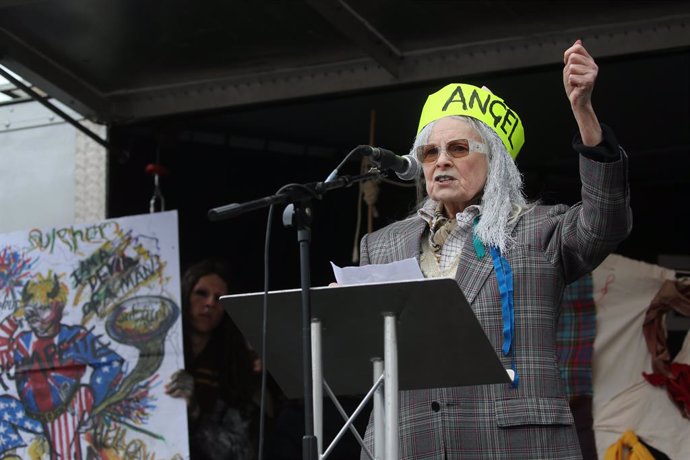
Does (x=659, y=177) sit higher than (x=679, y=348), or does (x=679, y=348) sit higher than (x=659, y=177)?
(x=659, y=177)

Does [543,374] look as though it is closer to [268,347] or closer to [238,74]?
[268,347]

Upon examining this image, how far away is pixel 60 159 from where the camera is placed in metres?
6.39

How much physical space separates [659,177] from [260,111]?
6.96 feet

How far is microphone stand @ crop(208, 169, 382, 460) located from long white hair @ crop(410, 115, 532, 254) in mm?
495

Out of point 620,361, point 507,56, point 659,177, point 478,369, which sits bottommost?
point 478,369

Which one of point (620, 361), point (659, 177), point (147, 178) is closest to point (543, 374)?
point (620, 361)

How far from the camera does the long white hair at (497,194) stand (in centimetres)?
321

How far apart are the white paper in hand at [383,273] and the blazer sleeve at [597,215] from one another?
1.73 ft

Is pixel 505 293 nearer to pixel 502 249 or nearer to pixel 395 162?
pixel 502 249

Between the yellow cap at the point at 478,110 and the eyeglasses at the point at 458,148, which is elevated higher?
the yellow cap at the point at 478,110

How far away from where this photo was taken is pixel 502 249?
3.18 meters

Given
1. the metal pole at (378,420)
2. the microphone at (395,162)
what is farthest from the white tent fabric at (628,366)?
the metal pole at (378,420)

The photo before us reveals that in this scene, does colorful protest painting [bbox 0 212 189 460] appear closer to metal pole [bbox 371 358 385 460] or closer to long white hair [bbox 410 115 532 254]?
long white hair [bbox 410 115 532 254]

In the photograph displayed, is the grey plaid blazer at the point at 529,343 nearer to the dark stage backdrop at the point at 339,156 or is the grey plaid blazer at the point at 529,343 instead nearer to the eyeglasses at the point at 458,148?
the eyeglasses at the point at 458,148
